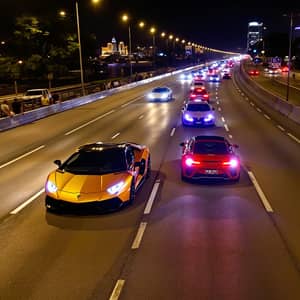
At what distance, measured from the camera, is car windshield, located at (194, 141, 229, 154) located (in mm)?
15473

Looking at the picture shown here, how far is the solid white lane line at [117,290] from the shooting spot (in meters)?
7.80

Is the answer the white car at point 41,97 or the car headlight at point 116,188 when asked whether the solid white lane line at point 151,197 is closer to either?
the car headlight at point 116,188

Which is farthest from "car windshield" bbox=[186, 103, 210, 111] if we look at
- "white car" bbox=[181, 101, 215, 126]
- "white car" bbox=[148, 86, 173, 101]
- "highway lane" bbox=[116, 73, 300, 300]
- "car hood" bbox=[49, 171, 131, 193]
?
"white car" bbox=[148, 86, 173, 101]

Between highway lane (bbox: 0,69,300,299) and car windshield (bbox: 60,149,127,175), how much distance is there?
3.79 feet

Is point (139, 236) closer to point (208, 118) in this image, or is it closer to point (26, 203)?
point (26, 203)

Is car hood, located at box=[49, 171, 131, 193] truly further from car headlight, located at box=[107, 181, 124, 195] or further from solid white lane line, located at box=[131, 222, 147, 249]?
solid white lane line, located at box=[131, 222, 147, 249]

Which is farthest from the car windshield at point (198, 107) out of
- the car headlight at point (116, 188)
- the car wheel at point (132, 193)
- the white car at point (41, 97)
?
the car headlight at point (116, 188)

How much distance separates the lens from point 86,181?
12117mm

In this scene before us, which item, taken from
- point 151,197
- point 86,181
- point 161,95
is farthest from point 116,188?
point 161,95

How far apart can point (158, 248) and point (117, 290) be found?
2.01 metres

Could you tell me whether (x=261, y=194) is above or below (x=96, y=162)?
below

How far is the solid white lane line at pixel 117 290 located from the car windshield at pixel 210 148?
25.1 ft

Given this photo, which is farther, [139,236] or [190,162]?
[190,162]

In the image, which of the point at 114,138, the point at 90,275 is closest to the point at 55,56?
the point at 114,138
